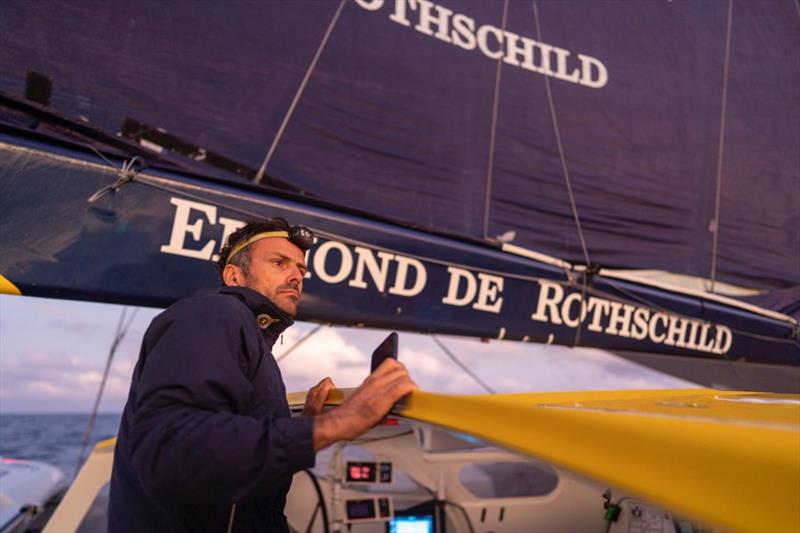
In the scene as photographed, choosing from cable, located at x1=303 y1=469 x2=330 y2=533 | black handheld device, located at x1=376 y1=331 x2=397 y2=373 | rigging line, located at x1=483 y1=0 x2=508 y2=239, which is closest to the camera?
black handheld device, located at x1=376 y1=331 x2=397 y2=373

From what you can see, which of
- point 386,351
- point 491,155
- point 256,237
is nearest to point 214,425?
point 386,351

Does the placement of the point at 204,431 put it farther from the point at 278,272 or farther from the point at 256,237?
the point at 256,237

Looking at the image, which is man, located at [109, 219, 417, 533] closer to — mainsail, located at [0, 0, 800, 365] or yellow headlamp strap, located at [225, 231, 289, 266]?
yellow headlamp strap, located at [225, 231, 289, 266]

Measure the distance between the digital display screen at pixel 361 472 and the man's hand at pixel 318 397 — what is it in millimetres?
1677

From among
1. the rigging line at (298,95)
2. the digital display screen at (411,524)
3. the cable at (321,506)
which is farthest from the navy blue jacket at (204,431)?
the digital display screen at (411,524)

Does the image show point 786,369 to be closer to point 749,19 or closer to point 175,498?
point 749,19

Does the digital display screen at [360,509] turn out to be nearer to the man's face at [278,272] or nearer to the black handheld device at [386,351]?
the man's face at [278,272]

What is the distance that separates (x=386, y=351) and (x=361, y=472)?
2.21 metres

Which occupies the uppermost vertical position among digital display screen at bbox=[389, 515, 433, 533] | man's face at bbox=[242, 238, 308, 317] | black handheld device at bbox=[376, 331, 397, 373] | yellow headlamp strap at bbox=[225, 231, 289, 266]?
yellow headlamp strap at bbox=[225, 231, 289, 266]

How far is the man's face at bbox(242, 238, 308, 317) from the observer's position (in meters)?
1.52

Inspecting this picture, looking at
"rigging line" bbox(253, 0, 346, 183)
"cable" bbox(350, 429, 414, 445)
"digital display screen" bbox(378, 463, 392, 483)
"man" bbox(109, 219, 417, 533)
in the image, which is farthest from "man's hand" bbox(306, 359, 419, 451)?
"digital display screen" bbox(378, 463, 392, 483)

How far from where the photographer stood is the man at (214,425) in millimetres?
927

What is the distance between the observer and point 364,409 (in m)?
1.04

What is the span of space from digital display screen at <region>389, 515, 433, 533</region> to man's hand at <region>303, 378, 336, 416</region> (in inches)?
73.3
